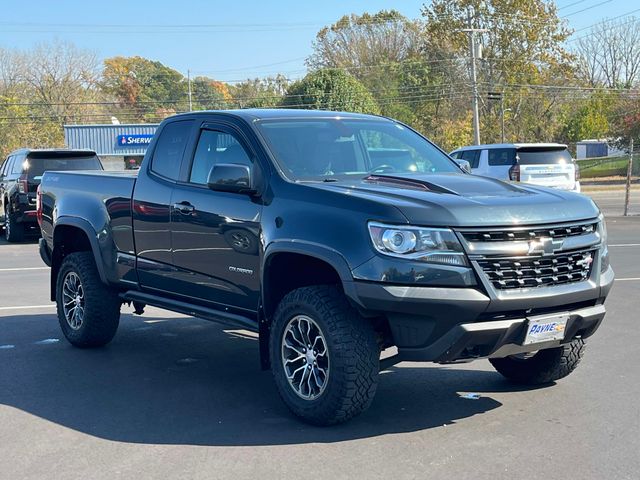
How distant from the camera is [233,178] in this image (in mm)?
5547

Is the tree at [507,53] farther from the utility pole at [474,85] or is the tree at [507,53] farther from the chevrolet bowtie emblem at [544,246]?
the chevrolet bowtie emblem at [544,246]

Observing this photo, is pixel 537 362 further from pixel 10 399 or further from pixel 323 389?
pixel 10 399

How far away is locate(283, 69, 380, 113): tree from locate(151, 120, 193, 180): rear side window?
135ft

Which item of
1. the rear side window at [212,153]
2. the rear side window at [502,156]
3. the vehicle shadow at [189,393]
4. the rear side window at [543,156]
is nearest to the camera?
the vehicle shadow at [189,393]

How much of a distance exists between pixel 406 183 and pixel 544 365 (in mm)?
1691

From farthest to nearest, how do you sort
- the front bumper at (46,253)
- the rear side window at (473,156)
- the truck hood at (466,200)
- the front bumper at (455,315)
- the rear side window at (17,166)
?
the rear side window at (473,156) → the rear side window at (17,166) → the front bumper at (46,253) → the truck hood at (466,200) → the front bumper at (455,315)

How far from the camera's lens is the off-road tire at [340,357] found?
4.89 metres

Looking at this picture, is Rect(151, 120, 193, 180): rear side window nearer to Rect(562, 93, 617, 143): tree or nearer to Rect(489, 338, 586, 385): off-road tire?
Rect(489, 338, 586, 385): off-road tire

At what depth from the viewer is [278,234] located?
17.5 feet

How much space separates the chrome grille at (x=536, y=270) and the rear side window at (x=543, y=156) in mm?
15726

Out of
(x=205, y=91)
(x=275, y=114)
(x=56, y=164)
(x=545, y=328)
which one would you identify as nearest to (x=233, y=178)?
(x=275, y=114)

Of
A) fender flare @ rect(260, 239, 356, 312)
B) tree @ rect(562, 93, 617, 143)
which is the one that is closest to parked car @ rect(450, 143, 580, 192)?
fender flare @ rect(260, 239, 356, 312)

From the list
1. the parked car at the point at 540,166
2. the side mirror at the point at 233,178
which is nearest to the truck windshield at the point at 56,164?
the parked car at the point at 540,166

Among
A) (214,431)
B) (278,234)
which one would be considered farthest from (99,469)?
(278,234)
